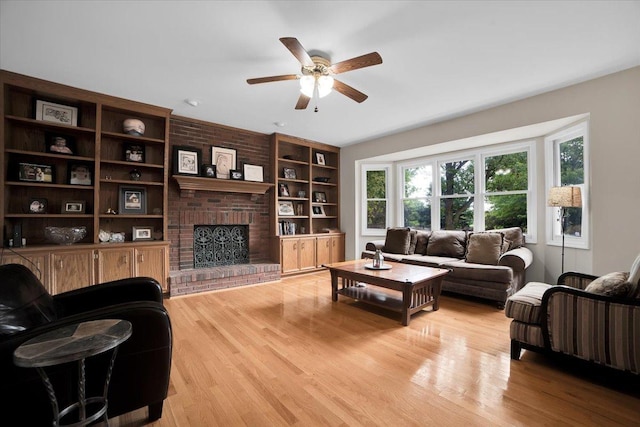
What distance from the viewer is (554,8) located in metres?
1.90

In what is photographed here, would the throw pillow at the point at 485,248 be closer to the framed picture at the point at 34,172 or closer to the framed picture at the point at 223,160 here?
the framed picture at the point at 223,160

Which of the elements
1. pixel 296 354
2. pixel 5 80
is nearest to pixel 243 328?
pixel 296 354

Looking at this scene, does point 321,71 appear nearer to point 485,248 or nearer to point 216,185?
point 216,185

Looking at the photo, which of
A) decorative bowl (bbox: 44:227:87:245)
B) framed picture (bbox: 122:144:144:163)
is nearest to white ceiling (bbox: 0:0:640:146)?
framed picture (bbox: 122:144:144:163)

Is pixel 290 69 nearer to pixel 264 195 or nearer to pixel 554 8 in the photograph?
pixel 554 8

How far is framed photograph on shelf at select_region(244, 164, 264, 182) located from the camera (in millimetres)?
4754

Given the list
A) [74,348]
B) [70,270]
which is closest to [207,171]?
[70,270]

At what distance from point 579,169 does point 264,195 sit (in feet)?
15.4

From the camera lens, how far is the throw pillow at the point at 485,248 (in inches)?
143

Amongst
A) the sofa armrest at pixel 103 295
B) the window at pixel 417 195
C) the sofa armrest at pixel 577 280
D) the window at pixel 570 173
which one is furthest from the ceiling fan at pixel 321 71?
the window at pixel 417 195

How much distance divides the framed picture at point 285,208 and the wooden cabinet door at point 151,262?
212 centimetres

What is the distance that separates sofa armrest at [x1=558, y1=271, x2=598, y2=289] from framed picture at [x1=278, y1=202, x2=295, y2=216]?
406 centimetres

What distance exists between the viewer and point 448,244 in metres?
4.29

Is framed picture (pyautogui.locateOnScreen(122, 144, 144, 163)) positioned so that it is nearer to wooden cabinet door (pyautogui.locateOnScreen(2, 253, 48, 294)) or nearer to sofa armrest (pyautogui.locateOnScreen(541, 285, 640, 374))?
wooden cabinet door (pyautogui.locateOnScreen(2, 253, 48, 294))
